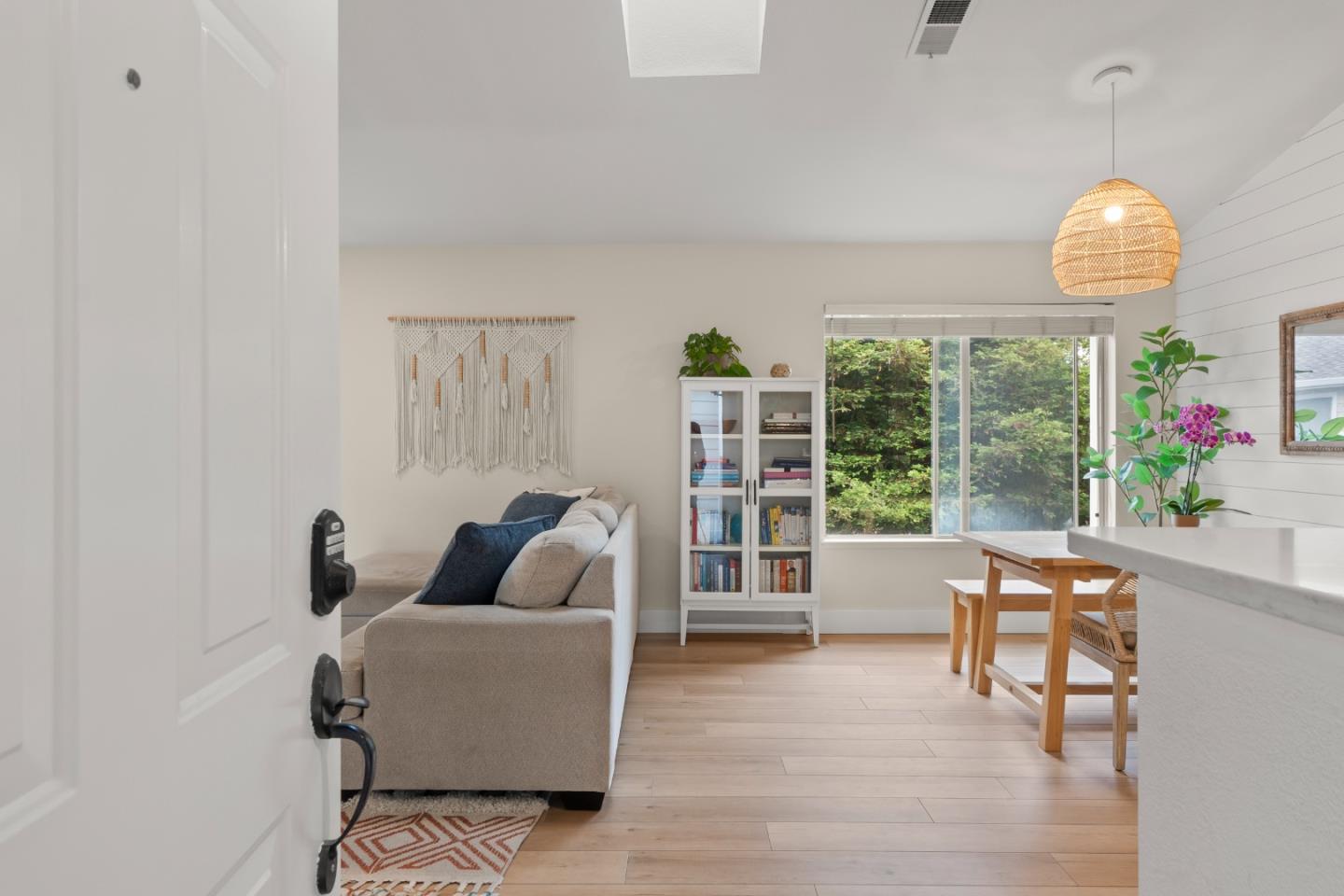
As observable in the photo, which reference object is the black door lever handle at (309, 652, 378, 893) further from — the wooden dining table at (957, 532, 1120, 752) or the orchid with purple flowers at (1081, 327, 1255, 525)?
the orchid with purple flowers at (1081, 327, 1255, 525)

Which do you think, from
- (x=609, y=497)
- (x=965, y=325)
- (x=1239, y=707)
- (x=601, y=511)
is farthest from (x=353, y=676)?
(x=965, y=325)

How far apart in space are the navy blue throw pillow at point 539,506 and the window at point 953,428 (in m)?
1.73

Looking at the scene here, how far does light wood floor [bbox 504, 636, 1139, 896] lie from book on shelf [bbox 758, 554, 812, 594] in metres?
0.66

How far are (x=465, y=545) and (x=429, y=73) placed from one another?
1.95m

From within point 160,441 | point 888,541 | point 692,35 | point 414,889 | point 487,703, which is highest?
point 692,35

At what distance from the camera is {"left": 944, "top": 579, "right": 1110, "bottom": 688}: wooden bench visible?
131 inches

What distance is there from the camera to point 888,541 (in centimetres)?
458

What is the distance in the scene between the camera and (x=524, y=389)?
15.0ft

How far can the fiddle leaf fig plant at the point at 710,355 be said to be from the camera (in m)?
4.31

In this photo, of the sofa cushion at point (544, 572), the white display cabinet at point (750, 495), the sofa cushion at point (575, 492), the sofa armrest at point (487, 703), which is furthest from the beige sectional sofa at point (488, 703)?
the white display cabinet at point (750, 495)

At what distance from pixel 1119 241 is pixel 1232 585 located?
2.65m

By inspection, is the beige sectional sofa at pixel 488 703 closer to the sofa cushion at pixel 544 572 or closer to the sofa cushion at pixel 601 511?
the sofa cushion at pixel 544 572

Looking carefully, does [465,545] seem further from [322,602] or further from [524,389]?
[524,389]

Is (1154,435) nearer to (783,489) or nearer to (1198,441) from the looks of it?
(1198,441)
